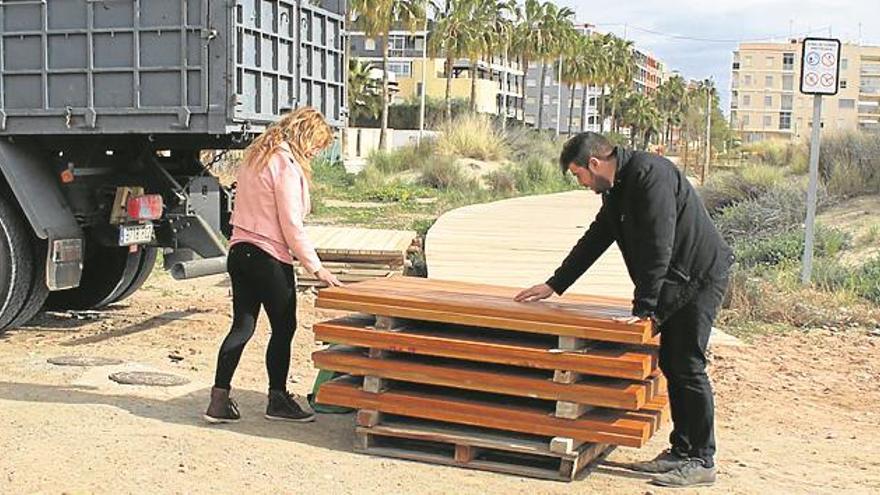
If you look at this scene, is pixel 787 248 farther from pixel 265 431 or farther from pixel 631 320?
pixel 265 431

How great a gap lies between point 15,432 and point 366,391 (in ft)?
6.10

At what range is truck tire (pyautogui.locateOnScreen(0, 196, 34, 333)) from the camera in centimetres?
859

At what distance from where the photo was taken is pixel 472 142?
39.9 metres

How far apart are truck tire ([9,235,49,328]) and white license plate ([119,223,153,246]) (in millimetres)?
577

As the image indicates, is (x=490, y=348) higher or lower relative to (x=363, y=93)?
lower

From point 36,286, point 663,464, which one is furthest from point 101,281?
point 663,464

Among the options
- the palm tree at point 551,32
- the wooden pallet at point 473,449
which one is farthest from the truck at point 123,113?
the palm tree at point 551,32

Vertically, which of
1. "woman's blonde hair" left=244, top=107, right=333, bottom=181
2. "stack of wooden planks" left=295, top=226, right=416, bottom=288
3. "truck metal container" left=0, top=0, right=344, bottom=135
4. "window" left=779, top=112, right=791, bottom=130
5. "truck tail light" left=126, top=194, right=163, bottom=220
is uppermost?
"window" left=779, top=112, right=791, bottom=130

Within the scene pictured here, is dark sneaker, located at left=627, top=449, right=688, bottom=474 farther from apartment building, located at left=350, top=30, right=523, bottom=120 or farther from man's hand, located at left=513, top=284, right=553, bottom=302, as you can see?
apartment building, located at left=350, top=30, right=523, bottom=120

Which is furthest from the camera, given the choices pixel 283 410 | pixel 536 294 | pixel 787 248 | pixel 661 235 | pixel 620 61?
pixel 620 61

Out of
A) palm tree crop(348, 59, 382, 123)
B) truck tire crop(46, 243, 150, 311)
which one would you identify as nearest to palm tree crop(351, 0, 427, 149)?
palm tree crop(348, 59, 382, 123)

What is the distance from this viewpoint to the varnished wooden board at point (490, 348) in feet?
17.9

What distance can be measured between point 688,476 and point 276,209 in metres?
2.61

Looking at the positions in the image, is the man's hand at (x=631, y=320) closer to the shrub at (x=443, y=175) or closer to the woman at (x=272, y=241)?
the woman at (x=272, y=241)
